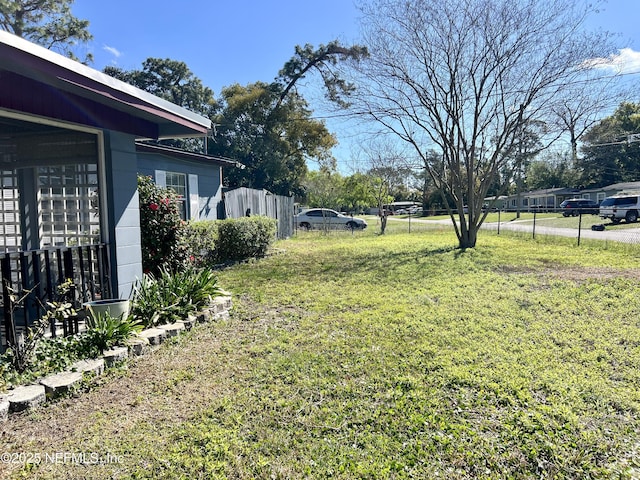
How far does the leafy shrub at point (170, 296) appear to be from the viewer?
4.14 m

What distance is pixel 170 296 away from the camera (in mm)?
4438

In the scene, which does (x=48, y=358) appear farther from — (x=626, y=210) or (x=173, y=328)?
(x=626, y=210)

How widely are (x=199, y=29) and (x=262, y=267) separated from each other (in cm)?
1034

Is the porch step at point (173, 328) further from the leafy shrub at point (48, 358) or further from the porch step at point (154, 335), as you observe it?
the leafy shrub at point (48, 358)

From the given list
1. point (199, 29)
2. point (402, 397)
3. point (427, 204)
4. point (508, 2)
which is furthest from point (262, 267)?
point (427, 204)

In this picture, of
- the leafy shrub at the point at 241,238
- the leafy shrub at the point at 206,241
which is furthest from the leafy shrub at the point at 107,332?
the leafy shrub at the point at 241,238

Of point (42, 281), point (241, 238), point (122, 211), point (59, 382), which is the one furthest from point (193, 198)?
point (59, 382)

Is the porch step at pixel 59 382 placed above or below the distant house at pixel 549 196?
below

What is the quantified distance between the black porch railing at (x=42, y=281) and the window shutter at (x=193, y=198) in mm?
6337

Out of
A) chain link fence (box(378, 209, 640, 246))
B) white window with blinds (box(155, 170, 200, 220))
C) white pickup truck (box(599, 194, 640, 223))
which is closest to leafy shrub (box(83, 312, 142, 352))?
white window with blinds (box(155, 170, 200, 220))

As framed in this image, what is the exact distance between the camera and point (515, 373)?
3.12 m

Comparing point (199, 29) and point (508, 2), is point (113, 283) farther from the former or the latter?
point (199, 29)

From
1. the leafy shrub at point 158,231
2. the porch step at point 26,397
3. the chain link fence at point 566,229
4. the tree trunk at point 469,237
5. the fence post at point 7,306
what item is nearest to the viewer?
the porch step at point 26,397

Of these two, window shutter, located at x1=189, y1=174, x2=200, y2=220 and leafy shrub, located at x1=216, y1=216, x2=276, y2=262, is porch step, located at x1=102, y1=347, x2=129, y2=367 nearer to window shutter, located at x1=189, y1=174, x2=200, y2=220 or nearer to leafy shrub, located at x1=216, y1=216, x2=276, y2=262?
leafy shrub, located at x1=216, y1=216, x2=276, y2=262
